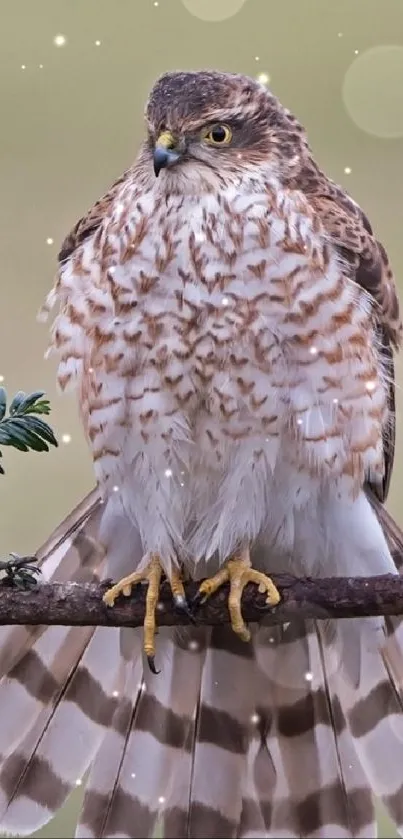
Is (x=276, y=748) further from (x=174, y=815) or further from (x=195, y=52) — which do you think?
(x=195, y=52)

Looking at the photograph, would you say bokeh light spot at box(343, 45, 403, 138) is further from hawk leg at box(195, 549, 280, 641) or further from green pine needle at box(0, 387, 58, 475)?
green pine needle at box(0, 387, 58, 475)

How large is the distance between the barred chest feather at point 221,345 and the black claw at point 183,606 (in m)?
0.19

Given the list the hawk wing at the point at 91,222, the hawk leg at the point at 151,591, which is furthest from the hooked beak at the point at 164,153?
the hawk leg at the point at 151,591

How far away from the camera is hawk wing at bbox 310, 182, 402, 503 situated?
2451 mm

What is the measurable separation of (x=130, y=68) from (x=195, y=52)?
0.25m

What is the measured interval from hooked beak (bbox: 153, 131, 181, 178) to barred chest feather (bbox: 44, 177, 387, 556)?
88mm

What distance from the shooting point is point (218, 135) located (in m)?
2.40

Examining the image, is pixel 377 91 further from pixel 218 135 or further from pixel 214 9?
pixel 218 135

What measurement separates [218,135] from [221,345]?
37 cm

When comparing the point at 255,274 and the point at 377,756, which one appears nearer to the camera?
the point at 255,274

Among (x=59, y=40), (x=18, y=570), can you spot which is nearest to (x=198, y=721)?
(x=18, y=570)

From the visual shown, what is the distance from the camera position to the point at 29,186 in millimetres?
4461

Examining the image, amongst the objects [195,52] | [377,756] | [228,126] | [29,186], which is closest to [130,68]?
[195,52]

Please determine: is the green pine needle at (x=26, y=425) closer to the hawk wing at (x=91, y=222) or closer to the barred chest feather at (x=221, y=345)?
the barred chest feather at (x=221, y=345)
